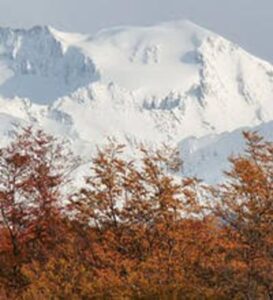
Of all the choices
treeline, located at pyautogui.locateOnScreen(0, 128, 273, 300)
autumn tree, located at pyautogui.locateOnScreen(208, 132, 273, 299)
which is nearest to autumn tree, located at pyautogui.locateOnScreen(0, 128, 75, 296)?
treeline, located at pyautogui.locateOnScreen(0, 128, 273, 300)

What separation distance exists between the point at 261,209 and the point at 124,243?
27.7 feet

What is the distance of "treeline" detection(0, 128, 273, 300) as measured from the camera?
3978 cm

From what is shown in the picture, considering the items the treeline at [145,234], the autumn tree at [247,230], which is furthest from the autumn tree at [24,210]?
the autumn tree at [247,230]

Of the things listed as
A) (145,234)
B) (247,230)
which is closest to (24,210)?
(145,234)

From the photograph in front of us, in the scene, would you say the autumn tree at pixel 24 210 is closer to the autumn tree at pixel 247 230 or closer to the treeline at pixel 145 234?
the treeline at pixel 145 234

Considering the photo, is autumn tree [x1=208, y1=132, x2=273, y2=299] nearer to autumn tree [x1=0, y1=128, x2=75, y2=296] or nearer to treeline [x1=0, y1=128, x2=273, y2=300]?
treeline [x1=0, y1=128, x2=273, y2=300]

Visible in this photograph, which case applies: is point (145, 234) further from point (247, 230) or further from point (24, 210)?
point (24, 210)

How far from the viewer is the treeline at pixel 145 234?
39.8 metres

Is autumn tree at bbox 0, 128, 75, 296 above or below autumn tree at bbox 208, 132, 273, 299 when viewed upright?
above

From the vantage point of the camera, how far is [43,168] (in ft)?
174

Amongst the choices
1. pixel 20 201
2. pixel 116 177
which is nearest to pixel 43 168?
pixel 20 201

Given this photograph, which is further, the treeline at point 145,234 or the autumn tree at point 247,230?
the treeline at point 145,234

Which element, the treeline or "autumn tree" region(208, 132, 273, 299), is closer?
"autumn tree" region(208, 132, 273, 299)

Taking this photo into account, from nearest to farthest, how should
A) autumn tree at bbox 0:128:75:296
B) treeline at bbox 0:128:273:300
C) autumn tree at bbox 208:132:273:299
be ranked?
autumn tree at bbox 208:132:273:299 < treeline at bbox 0:128:273:300 < autumn tree at bbox 0:128:75:296
